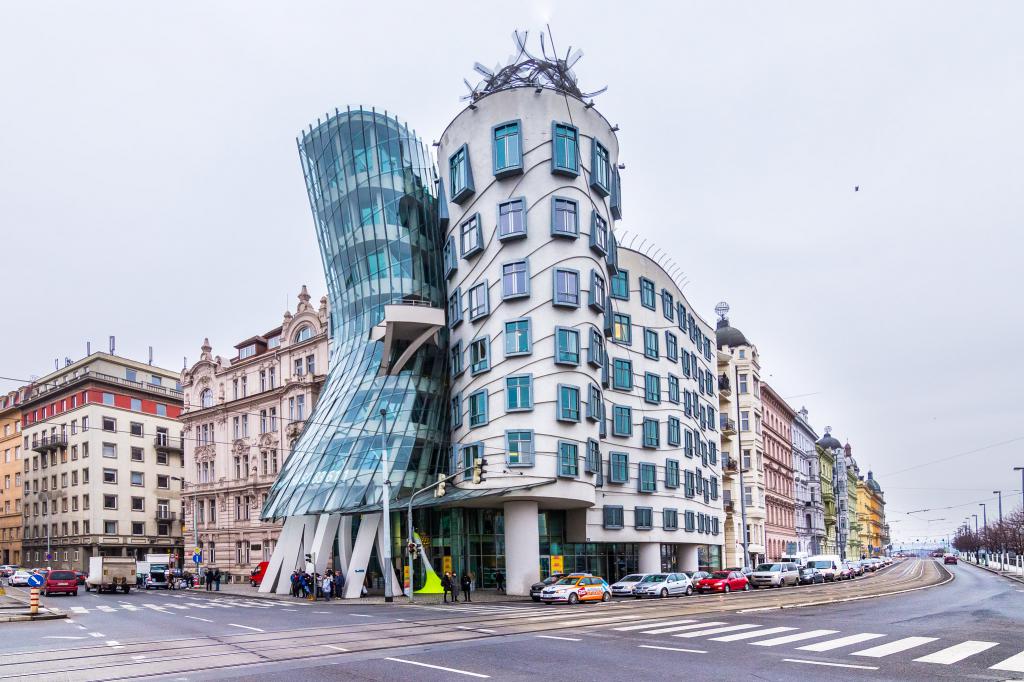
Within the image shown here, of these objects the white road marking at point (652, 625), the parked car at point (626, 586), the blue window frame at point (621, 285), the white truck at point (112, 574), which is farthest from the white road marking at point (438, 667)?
the white truck at point (112, 574)

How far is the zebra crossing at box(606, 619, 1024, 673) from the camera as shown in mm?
17281

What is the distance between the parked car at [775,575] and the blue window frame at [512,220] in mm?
27847

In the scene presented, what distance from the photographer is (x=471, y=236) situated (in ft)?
167

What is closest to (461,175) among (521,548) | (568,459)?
(568,459)

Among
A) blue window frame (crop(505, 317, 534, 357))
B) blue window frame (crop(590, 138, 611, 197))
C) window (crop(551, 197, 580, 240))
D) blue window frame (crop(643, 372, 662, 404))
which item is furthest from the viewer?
blue window frame (crop(643, 372, 662, 404))

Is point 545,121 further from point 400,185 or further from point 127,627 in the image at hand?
point 127,627

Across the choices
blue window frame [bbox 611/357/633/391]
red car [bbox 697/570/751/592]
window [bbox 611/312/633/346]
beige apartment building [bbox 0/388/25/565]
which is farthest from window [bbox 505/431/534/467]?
beige apartment building [bbox 0/388/25/565]

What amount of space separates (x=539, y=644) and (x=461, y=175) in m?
35.0

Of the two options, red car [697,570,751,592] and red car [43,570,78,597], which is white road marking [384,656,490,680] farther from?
red car [43,570,78,597]

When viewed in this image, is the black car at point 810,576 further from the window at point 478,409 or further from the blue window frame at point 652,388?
the window at point 478,409

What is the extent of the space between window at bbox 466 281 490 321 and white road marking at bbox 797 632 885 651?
30.2 metres

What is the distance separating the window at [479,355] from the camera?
4866 cm

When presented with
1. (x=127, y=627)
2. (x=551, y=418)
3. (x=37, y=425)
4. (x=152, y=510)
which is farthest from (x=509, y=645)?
(x=37, y=425)

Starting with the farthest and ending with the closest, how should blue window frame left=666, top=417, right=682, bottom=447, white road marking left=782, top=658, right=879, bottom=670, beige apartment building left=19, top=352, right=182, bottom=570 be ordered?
1. beige apartment building left=19, top=352, right=182, bottom=570
2. blue window frame left=666, top=417, right=682, bottom=447
3. white road marking left=782, top=658, right=879, bottom=670
